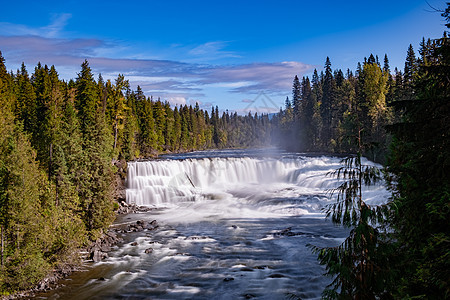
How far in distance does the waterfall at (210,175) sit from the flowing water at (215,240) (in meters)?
0.15

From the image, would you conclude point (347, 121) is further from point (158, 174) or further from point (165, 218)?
point (158, 174)

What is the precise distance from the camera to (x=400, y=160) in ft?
37.5

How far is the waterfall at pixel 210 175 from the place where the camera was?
139 feet

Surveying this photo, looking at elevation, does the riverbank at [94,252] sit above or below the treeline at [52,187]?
below

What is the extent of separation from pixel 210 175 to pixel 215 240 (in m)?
25.7

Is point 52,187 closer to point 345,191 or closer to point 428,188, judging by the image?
point 345,191

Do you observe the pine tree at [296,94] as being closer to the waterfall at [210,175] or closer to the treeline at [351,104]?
the treeline at [351,104]

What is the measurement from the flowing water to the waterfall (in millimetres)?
154

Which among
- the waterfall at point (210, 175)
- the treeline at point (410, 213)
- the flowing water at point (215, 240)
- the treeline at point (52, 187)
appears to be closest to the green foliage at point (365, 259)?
the treeline at point (410, 213)

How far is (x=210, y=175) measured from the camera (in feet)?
167

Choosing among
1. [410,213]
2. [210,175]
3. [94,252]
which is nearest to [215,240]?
[94,252]

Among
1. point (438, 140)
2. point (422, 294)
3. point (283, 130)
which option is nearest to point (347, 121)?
point (438, 140)

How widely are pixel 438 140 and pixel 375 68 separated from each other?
239 feet

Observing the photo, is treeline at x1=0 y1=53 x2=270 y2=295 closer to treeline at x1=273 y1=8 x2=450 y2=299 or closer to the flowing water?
the flowing water
